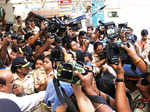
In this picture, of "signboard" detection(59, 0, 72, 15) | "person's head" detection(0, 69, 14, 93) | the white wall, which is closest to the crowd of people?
"person's head" detection(0, 69, 14, 93)

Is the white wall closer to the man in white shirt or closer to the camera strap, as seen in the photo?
the man in white shirt

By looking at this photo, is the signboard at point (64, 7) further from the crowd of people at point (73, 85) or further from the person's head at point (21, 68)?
the person's head at point (21, 68)

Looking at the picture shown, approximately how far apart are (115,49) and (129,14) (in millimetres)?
10330

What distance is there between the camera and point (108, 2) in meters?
11.8

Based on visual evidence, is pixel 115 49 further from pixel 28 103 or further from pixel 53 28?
pixel 53 28

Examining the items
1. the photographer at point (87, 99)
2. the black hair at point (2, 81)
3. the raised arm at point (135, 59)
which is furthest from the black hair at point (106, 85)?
the black hair at point (2, 81)

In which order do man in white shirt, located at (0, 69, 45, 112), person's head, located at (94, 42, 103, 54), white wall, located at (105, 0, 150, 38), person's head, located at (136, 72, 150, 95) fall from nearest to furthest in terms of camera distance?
person's head, located at (136, 72, 150, 95) → man in white shirt, located at (0, 69, 45, 112) → person's head, located at (94, 42, 103, 54) → white wall, located at (105, 0, 150, 38)

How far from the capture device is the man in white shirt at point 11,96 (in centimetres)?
190

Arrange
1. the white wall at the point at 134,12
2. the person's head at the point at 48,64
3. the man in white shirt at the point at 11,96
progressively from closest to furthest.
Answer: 1. the man in white shirt at the point at 11,96
2. the person's head at the point at 48,64
3. the white wall at the point at 134,12

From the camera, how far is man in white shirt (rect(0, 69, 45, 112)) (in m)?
1.90

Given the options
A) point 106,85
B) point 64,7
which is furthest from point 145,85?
point 64,7

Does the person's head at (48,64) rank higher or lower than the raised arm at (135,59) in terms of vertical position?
lower

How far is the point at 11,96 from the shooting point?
6.25ft

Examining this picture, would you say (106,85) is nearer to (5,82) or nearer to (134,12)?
(5,82)
